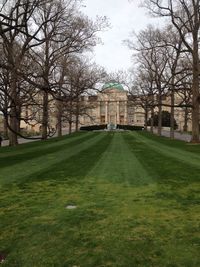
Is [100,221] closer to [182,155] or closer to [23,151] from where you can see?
[182,155]

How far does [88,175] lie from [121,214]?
517 centimetres

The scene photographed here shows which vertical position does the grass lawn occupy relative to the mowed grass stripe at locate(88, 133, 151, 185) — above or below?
below

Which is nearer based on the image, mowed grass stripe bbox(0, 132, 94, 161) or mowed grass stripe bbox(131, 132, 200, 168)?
mowed grass stripe bbox(131, 132, 200, 168)

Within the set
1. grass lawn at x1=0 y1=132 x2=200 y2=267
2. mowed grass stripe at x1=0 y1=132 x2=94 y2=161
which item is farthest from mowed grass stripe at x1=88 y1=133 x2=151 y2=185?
mowed grass stripe at x1=0 y1=132 x2=94 y2=161

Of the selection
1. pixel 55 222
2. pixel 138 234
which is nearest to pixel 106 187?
pixel 55 222

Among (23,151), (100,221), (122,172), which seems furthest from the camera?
(23,151)

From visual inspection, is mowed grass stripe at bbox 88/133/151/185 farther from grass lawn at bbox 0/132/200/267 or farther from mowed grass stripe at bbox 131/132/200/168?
mowed grass stripe at bbox 131/132/200/168

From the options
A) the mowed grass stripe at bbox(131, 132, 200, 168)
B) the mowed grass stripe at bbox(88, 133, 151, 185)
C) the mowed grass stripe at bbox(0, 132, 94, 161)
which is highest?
the mowed grass stripe at bbox(88, 133, 151, 185)

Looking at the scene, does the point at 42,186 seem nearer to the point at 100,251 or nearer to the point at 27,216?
the point at 27,216

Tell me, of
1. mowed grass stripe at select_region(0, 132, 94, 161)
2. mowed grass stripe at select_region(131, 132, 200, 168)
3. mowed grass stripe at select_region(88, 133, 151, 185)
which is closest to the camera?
mowed grass stripe at select_region(88, 133, 151, 185)

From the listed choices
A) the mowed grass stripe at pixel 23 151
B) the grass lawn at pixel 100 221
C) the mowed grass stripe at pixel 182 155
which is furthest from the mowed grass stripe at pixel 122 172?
the mowed grass stripe at pixel 23 151

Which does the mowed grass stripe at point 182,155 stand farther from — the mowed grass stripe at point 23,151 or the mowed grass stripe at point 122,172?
the mowed grass stripe at point 23,151

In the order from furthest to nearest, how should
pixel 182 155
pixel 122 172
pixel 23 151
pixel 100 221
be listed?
pixel 23 151
pixel 182 155
pixel 122 172
pixel 100 221

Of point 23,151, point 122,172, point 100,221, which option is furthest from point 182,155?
point 100,221
